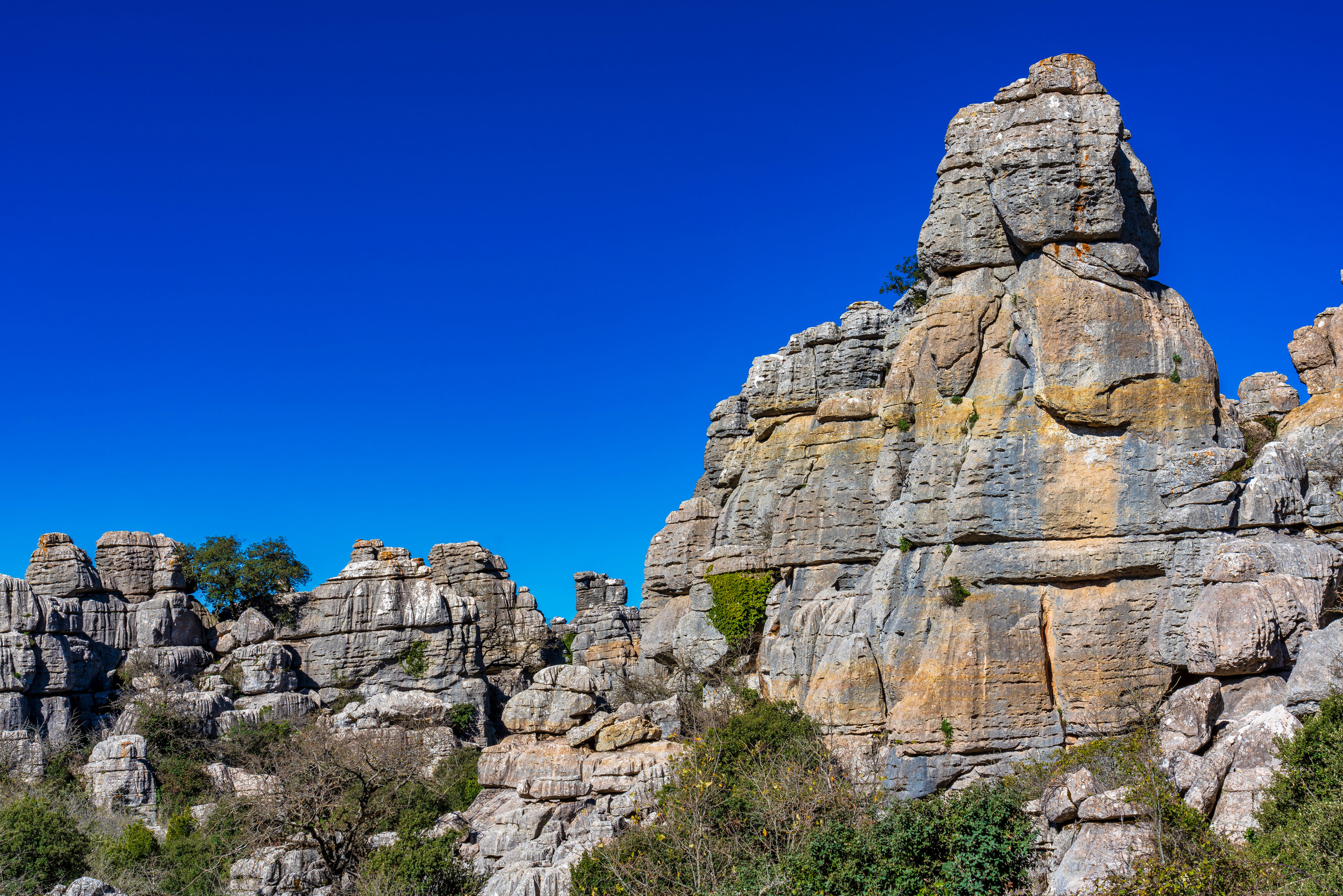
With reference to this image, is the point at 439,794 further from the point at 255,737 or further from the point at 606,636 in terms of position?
the point at 606,636

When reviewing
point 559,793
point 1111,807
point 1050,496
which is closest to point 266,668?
point 559,793

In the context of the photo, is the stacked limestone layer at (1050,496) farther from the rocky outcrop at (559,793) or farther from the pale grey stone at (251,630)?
the pale grey stone at (251,630)

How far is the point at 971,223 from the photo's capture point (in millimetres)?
29000

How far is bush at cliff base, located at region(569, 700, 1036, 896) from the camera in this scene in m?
21.3

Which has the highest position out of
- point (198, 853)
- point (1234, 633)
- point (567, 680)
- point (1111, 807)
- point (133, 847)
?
point (567, 680)

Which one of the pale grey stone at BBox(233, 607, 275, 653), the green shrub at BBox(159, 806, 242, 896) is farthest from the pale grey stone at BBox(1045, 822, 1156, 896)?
the pale grey stone at BBox(233, 607, 275, 653)

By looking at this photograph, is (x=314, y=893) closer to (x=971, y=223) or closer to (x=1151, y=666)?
(x=1151, y=666)

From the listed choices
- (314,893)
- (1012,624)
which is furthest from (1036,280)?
(314,893)

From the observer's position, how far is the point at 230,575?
4738 centimetres

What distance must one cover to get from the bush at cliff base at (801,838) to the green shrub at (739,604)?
7.41m

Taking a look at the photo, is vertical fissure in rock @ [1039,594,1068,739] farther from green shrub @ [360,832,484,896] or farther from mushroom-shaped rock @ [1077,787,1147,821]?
green shrub @ [360,832,484,896]

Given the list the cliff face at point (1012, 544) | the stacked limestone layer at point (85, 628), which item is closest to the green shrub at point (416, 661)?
the stacked limestone layer at point (85, 628)

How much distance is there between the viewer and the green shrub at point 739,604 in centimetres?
3409

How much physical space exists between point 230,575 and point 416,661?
9.75 meters
